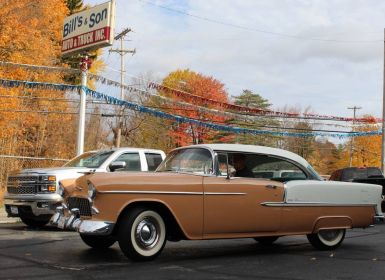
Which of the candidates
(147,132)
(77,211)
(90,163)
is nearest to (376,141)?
(147,132)

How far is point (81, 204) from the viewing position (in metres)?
7.38

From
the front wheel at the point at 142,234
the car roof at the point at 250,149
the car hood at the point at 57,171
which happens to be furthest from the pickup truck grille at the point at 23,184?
the front wheel at the point at 142,234

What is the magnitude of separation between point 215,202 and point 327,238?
8.51 ft

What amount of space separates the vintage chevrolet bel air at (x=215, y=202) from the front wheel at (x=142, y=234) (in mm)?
14

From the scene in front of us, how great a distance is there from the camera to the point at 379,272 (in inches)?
273

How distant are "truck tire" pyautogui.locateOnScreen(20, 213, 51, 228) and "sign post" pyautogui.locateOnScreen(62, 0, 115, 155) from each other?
6446mm

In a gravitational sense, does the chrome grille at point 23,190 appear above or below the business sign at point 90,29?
below

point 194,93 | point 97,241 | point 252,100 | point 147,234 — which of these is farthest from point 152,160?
point 252,100

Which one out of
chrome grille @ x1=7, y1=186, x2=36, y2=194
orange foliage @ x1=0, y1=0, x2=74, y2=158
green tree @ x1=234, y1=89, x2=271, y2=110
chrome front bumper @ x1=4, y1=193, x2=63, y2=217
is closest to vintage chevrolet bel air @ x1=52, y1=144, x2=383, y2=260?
chrome front bumper @ x1=4, y1=193, x2=63, y2=217

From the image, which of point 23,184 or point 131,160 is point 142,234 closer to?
point 131,160

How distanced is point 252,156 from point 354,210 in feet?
7.14

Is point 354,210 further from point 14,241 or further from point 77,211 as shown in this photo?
point 14,241

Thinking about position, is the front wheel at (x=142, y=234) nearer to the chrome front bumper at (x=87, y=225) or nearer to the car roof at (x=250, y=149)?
the chrome front bumper at (x=87, y=225)

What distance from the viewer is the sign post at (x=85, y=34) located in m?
19.3
